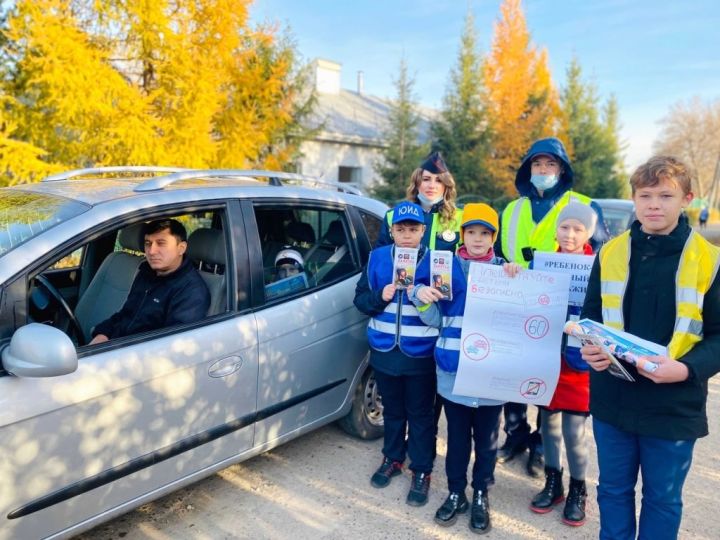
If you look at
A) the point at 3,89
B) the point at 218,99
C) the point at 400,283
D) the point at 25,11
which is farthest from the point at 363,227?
the point at 3,89

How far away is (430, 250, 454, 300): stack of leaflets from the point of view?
8.35 ft

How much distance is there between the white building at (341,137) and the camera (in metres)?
17.6

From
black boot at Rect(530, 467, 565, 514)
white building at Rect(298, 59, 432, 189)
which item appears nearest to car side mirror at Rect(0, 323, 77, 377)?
black boot at Rect(530, 467, 565, 514)

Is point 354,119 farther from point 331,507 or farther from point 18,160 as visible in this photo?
point 331,507

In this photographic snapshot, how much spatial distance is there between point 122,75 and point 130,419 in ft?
26.0

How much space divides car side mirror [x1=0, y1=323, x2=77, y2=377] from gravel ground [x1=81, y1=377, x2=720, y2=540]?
125 centimetres

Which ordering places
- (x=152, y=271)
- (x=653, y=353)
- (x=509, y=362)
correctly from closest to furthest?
(x=653, y=353) < (x=509, y=362) < (x=152, y=271)

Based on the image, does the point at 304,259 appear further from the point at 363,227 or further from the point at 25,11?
the point at 25,11

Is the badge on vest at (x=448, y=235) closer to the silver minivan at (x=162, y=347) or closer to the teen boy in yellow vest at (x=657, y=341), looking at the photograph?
the silver minivan at (x=162, y=347)

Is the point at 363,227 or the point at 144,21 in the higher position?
the point at 144,21

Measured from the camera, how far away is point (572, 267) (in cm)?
267

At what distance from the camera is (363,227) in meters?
3.57

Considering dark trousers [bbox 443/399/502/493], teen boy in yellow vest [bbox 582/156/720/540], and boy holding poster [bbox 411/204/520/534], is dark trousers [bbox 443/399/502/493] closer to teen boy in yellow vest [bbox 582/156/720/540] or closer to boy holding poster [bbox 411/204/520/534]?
boy holding poster [bbox 411/204/520/534]

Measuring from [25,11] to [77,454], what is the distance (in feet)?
25.0
